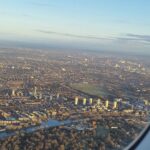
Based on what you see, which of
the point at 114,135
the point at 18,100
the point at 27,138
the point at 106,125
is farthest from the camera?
the point at 18,100

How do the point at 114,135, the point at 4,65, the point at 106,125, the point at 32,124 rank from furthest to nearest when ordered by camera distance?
the point at 4,65, the point at 32,124, the point at 106,125, the point at 114,135

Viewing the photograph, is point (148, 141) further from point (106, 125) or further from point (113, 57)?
point (113, 57)

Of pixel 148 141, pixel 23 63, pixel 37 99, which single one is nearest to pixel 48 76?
pixel 23 63

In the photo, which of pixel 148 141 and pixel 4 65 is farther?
pixel 4 65

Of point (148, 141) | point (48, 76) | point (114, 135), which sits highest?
point (148, 141)

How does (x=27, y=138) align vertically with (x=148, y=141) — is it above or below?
below

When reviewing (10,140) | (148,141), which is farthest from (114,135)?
(148,141)

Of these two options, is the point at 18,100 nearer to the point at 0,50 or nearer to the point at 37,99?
the point at 37,99
